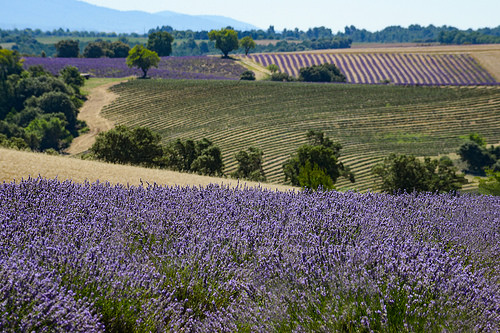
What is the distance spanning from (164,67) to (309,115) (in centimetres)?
4666

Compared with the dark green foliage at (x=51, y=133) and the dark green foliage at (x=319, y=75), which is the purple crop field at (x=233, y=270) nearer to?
the dark green foliage at (x=51, y=133)

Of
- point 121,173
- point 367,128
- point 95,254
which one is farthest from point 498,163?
point 95,254

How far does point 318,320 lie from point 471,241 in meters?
2.48

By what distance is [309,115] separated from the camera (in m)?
61.0

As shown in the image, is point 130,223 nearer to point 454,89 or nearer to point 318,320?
point 318,320

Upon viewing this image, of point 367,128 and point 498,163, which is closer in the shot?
point 498,163

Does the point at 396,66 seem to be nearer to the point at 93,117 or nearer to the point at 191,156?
the point at 93,117

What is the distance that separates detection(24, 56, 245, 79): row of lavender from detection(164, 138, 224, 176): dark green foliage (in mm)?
56093

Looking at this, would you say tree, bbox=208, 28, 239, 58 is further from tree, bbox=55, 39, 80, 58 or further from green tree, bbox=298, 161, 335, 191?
green tree, bbox=298, 161, 335, 191

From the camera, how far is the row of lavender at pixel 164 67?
86.0 m

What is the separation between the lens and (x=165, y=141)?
52.6 meters

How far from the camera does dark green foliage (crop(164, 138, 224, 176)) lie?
30766mm

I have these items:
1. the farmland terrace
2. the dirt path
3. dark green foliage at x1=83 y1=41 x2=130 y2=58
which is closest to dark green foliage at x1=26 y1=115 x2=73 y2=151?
the dirt path

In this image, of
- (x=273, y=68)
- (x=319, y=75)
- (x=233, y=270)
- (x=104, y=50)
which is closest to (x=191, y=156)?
(x=233, y=270)
